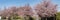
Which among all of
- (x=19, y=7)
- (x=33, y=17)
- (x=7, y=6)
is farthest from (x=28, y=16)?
(x=7, y=6)

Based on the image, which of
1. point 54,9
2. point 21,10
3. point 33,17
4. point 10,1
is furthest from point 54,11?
point 10,1

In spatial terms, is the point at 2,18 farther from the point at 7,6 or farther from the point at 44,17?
the point at 44,17

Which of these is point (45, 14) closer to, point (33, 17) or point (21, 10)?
point (33, 17)

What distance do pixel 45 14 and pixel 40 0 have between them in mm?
319

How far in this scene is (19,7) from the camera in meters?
2.71

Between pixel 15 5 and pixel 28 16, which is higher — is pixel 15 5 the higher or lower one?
the higher one

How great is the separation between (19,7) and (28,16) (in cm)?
29

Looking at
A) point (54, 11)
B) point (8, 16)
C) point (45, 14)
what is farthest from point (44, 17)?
point (8, 16)

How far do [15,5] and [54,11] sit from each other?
0.85 meters

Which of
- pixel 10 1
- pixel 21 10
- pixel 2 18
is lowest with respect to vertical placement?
pixel 2 18

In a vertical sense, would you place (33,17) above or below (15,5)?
below

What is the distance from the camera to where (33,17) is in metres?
2.79

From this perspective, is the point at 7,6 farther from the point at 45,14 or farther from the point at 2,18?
the point at 45,14

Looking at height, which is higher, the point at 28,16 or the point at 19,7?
the point at 19,7
